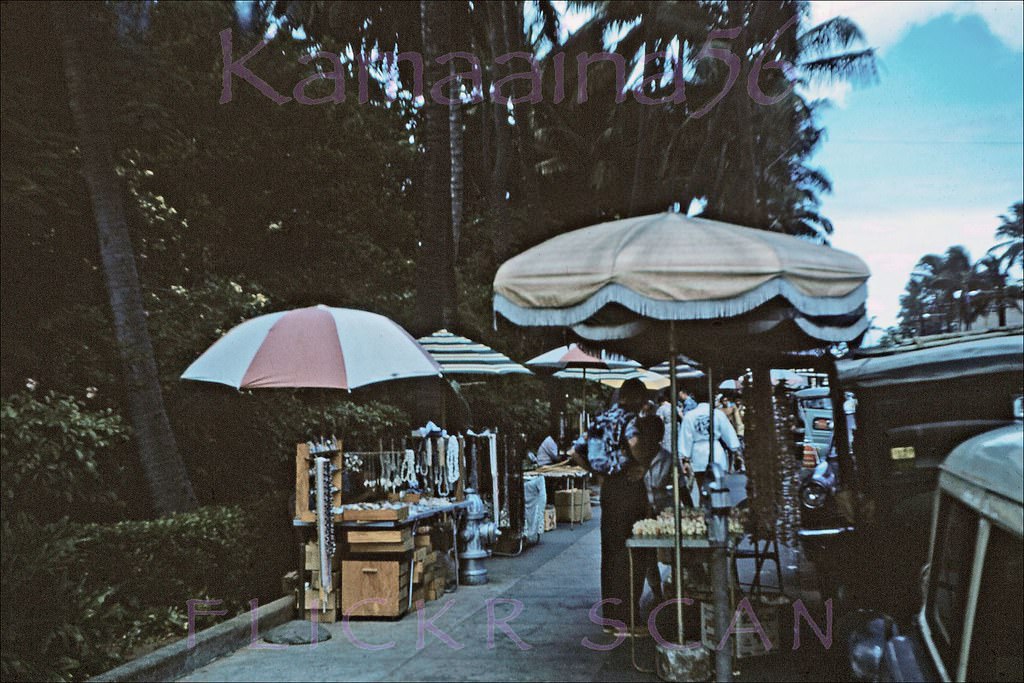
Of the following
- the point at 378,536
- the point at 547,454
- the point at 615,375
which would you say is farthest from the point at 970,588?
the point at 615,375

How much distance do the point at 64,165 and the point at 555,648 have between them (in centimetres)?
603

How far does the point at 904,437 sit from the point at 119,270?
659cm

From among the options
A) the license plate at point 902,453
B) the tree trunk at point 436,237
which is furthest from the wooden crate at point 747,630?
the tree trunk at point 436,237

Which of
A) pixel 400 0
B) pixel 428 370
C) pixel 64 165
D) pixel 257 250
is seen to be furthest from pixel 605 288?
pixel 400 0

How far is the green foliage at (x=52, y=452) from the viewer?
7172 mm

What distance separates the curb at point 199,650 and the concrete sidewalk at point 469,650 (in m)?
0.09

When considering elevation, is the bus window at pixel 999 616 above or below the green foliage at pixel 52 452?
below

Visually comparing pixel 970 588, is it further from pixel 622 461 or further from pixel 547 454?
pixel 547 454

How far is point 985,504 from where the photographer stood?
2.43m

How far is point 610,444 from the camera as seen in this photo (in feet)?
25.6

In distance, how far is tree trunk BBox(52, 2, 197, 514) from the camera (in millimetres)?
8570

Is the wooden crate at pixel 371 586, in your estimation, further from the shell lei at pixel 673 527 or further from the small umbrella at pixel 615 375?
the small umbrella at pixel 615 375

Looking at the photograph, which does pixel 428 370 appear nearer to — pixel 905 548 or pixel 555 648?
pixel 555 648

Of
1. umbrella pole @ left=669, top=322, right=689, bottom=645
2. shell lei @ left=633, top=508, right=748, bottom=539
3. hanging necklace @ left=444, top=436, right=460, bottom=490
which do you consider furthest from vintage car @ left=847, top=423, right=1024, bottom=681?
hanging necklace @ left=444, top=436, right=460, bottom=490
